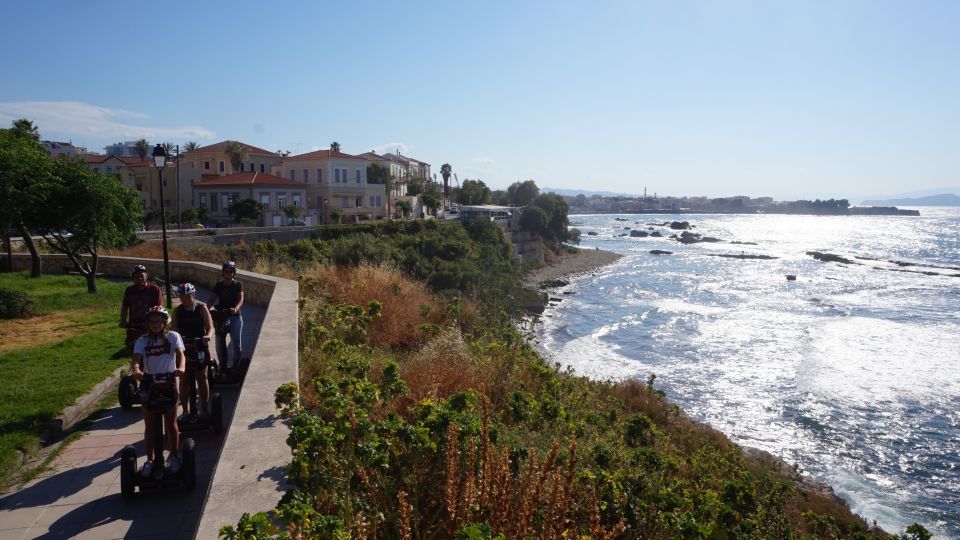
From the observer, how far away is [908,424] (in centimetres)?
1844

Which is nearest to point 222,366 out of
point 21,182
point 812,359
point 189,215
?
point 21,182

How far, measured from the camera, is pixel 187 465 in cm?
463

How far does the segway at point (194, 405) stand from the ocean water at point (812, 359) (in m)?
13.2

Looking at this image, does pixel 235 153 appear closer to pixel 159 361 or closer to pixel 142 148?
pixel 142 148

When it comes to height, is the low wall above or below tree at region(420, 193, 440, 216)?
below

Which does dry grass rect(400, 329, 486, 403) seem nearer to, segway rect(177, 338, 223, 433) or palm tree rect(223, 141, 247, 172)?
segway rect(177, 338, 223, 433)

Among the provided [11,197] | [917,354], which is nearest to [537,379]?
[11,197]

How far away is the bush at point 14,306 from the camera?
1123cm

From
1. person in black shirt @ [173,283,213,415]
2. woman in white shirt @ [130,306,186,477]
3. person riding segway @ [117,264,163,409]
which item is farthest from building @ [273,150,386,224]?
woman in white shirt @ [130,306,186,477]

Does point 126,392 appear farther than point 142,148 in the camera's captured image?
No

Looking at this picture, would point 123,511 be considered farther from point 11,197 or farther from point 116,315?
point 11,197

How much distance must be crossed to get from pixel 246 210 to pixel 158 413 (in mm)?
37451

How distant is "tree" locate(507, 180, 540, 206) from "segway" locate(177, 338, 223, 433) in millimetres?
91656

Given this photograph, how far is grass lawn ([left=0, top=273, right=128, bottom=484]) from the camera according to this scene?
18.5 feet
